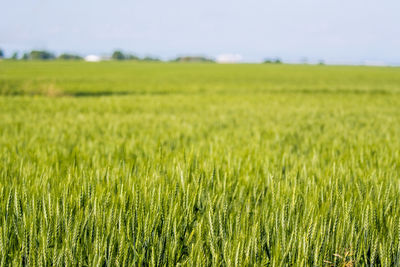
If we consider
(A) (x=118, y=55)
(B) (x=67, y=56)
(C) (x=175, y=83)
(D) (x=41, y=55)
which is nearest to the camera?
(C) (x=175, y=83)

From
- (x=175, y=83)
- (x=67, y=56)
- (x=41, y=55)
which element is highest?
(x=41, y=55)

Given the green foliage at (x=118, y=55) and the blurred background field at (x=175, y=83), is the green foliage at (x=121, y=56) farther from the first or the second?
the blurred background field at (x=175, y=83)

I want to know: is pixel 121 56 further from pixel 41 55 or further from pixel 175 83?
pixel 175 83

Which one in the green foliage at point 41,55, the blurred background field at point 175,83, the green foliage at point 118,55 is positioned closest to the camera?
the blurred background field at point 175,83

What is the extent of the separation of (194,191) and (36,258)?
2.47 ft

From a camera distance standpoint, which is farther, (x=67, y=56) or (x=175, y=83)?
(x=67, y=56)

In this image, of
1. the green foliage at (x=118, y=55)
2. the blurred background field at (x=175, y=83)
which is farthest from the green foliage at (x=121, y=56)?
the blurred background field at (x=175, y=83)

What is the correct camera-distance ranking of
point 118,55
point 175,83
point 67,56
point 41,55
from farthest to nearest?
point 118,55
point 41,55
point 67,56
point 175,83

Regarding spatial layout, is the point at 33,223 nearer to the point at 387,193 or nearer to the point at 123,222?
the point at 123,222

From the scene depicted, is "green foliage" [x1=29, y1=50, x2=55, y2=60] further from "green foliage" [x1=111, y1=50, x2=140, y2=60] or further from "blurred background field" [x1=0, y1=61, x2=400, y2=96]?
"blurred background field" [x1=0, y1=61, x2=400, y2=96]

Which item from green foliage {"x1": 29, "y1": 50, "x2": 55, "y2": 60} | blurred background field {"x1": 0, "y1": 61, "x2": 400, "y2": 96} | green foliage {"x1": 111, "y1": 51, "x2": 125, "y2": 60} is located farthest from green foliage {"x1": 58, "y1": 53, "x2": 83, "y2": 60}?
blurred background field {"x1": 0, "y1": 61, "x2": 400, "y2": 96}

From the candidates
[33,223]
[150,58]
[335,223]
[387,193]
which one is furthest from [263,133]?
[150,58]

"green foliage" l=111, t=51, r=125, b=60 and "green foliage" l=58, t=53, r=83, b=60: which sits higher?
"green foliage" l=111, t=51, r=125, b=60

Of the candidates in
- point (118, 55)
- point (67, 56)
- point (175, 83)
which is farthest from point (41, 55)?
point (175, 83)
